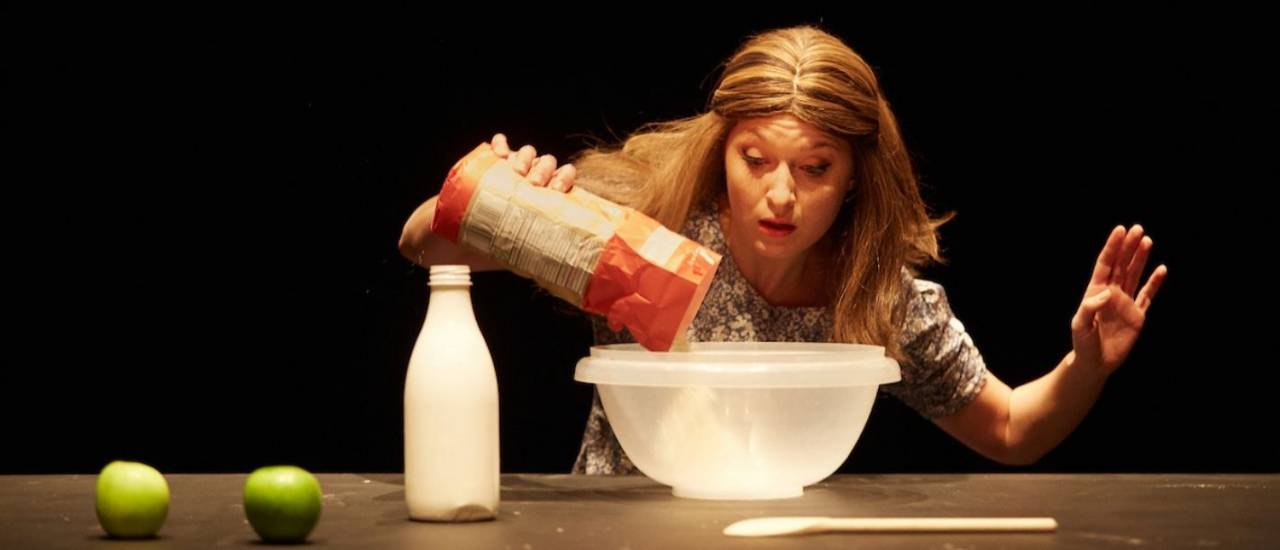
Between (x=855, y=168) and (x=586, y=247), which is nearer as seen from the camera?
(x=586, y=247)

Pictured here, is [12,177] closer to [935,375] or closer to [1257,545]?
[935,375]

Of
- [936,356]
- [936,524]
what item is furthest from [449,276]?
[936,356]

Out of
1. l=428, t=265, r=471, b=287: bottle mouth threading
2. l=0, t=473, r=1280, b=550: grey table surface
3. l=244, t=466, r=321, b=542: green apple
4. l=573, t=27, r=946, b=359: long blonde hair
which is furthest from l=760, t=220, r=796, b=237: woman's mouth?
l=244, t=466, r=321, b=542: green apple

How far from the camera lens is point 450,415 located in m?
1.31

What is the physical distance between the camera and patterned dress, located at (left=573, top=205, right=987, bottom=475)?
1974mm

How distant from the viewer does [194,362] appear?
2666mm

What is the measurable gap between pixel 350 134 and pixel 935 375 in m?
1.07

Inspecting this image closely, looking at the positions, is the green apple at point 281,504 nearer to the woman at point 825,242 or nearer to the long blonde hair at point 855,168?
the woman at point 825,242

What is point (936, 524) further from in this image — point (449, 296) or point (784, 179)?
point (784, 179)

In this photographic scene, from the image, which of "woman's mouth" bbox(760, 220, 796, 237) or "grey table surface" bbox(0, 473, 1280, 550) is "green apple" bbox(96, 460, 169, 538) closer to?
"grey table surface" bbox(0, 473, 1280, 550)

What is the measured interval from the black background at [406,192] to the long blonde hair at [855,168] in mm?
597

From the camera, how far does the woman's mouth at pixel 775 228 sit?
1.84 metres

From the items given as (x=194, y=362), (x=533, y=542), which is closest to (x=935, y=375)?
(x=533, y=542)

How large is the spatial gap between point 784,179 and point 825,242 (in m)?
0.23
